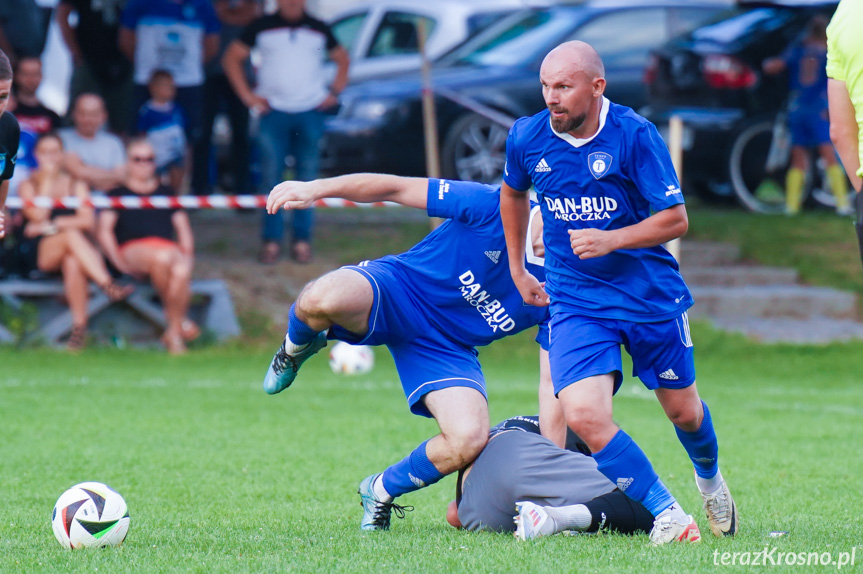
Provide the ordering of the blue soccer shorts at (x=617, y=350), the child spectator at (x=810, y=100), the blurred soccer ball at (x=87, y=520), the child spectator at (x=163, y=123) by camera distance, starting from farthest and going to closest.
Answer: the child spectator at (x=810, y=100) → the child spectator at (x=163, y=123) → the blue soccer shorts at (x=617, y=350) → the blurred soccer ball at (x=87, y=520)

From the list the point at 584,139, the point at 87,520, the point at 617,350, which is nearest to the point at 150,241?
the point at 87,520

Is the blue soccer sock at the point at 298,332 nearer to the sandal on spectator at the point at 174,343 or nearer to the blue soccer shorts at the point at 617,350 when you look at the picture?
the blue soccer shorts at the point at 617,350

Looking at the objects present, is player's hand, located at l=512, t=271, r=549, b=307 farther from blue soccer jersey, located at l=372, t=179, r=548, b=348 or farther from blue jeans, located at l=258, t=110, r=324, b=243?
blue jeans, located at l=258, t=110, r=324, b=243

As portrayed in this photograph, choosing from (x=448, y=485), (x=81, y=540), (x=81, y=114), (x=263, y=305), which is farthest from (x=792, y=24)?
(x=81, y=540)

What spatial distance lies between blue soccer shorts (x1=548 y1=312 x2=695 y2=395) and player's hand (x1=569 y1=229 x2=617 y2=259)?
328 millimetres

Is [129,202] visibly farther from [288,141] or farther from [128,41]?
[128,41]

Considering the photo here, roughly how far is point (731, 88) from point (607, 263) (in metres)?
10.1

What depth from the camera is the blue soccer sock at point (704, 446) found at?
502cm

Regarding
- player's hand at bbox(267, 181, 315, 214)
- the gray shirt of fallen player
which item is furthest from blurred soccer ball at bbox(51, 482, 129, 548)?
the gray shirt of fallen player

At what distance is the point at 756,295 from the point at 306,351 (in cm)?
809

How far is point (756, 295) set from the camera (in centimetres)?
1273

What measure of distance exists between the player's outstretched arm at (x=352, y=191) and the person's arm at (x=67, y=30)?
8600 millimetres

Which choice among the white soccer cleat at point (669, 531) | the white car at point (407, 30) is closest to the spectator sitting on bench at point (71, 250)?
the white car at point (407, 30)

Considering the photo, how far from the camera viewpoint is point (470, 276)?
18.3 feet
